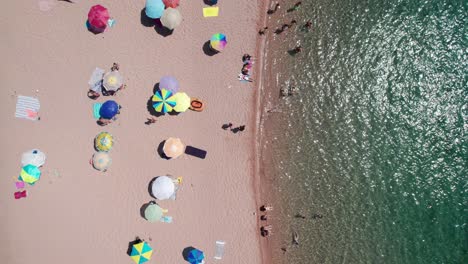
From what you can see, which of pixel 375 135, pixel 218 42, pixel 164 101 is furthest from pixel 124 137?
pixel 375 135

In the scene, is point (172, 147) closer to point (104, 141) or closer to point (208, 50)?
point (104, 141)

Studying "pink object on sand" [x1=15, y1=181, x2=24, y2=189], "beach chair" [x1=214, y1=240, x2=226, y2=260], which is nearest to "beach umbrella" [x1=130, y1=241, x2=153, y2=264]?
"beach chair" [x1=214, y1=240, x2=226, y2=260]

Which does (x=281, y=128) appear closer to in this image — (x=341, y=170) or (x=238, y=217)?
(x=341, y=170)

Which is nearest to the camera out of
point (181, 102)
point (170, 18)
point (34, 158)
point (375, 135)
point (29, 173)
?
point (170, 18)

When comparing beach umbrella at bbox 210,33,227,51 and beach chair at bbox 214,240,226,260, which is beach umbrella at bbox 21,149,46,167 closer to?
beach chair at bbox 214,240,226,260

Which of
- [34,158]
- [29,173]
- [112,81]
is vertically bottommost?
[29,173]

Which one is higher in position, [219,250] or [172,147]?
[172,147]

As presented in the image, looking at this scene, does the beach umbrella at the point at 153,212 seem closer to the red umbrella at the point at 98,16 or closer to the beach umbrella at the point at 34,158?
the beach umbrella at the point at 34,158

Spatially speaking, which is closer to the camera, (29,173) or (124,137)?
(29,173)
